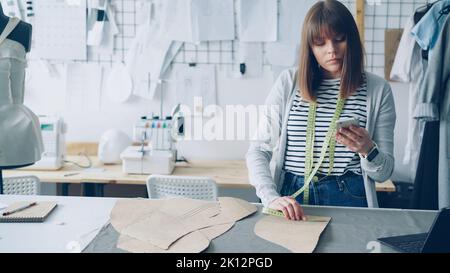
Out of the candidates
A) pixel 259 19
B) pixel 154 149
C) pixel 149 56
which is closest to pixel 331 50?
pixel 154 149

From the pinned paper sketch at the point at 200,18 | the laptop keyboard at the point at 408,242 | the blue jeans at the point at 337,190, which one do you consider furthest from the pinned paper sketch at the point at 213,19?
the laptop keyboard at the point at 408,242

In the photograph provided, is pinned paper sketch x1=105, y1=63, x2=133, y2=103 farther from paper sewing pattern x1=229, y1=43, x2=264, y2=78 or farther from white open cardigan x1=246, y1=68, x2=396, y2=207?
white open cardigan x1=246, y1=68, x2=396, y2=207

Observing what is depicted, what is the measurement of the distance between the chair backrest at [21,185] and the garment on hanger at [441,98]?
5.82 feet

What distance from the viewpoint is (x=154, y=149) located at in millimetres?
2561

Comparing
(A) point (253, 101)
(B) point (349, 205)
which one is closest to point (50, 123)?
(A) point (253, 101)

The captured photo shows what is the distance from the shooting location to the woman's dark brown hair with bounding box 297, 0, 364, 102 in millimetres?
1500

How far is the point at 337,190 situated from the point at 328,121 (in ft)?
0.76

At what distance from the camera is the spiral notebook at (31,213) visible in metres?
1.33

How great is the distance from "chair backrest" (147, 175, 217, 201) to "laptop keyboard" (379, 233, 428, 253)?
0.93m

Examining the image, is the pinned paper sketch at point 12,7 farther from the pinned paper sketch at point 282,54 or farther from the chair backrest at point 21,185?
the pinned paper sketch at point 282,54

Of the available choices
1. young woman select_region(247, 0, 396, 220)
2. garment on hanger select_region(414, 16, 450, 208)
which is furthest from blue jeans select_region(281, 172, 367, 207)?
garment on hanger select_region(414, 16, 450, 208)

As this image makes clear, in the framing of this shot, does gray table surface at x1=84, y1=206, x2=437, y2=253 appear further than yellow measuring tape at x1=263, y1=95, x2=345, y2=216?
No

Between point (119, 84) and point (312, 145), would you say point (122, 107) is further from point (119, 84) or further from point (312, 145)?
point (312, 145)
